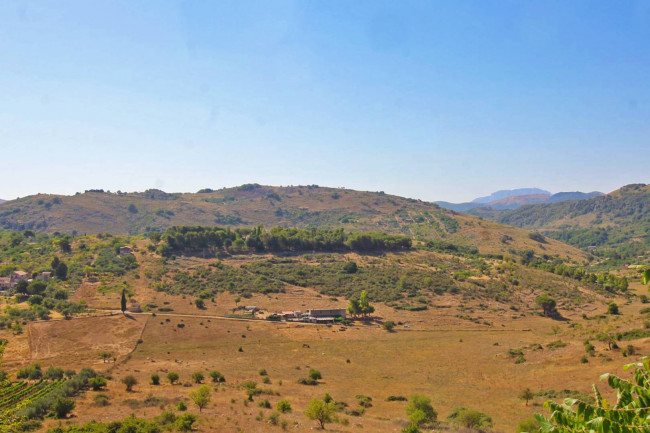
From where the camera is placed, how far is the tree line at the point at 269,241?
109688 mm

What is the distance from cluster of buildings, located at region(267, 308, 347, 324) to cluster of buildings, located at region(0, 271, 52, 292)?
50271mm

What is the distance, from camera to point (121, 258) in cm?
9906

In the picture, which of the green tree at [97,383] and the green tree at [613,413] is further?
the green tree at [97,383]

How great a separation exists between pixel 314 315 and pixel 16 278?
205ft

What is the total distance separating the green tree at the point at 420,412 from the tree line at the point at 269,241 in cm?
8328

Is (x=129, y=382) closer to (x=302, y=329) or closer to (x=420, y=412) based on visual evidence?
(x=420, y=412)

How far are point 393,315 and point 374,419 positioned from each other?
43.1 m

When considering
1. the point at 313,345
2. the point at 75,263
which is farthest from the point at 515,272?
the point at 75,263

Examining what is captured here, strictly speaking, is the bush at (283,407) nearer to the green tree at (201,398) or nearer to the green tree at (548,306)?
the green tree at (201,398)

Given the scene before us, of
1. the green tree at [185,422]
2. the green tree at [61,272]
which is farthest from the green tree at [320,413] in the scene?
the green tree at [61,272]

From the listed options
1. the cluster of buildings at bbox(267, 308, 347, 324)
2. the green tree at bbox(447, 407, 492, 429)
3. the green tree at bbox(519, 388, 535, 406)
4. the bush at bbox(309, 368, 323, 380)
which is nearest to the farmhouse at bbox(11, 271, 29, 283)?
the cluster of buildings at bbox(267, 308, 347, 324)

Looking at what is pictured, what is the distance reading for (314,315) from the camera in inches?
2783

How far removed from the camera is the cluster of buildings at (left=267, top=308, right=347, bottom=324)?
69.4 m

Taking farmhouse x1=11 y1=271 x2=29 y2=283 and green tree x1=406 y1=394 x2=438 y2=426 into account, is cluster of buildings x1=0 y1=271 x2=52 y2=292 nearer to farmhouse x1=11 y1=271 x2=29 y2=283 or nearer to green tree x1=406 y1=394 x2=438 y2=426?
farmhouse x1=11 y1=271 x2=29 y2=283
